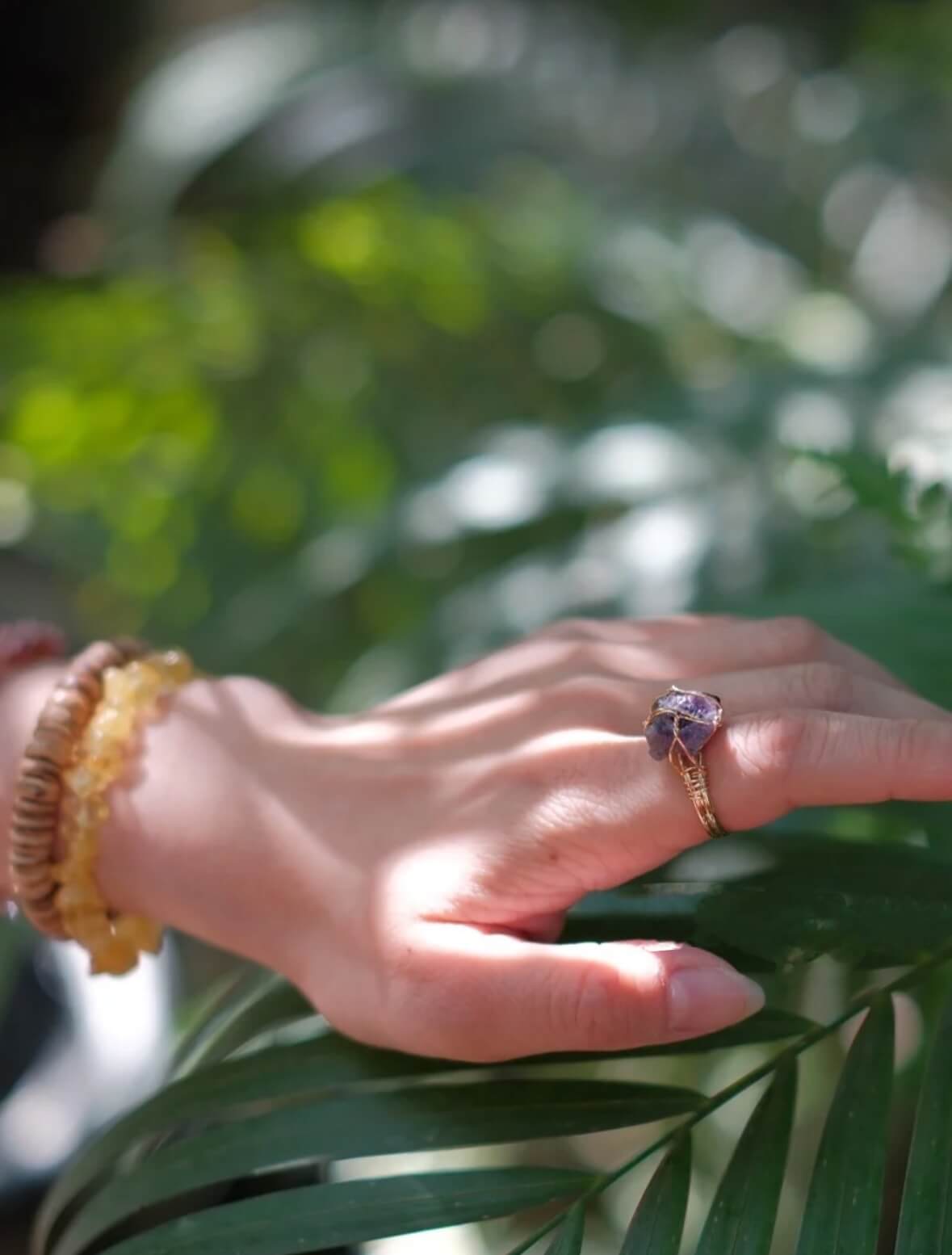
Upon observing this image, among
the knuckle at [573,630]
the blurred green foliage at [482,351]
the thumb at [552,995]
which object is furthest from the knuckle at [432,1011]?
the blurred green foliage at [482,351]

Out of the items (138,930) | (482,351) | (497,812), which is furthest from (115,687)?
(482,351)

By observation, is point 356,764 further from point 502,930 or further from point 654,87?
point 654,87

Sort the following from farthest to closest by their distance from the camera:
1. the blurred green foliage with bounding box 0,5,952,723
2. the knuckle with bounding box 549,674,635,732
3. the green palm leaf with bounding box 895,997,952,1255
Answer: the blurred green foliage with bounding box 0,5,952,723
the knuckle with bounding box 549,674,635,732
the green palm leaf with bounding box 895,997,952,1255

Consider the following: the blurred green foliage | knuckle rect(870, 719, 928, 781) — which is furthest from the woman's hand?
the blurred green foliage

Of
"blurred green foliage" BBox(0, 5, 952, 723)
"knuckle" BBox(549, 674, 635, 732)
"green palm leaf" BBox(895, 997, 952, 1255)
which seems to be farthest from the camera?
"blurred green foliage" BBox(0, 5, 952, 723)

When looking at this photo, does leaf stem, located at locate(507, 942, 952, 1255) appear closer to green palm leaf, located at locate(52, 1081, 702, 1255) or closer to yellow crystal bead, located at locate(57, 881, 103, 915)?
green palm leaf, located at locate(52, 1081, 702, 1255)

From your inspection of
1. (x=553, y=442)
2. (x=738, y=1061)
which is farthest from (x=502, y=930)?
(x=553, y=442)

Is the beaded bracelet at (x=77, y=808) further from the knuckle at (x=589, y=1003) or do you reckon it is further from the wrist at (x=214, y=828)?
the knuckle at (x=589, y=1003)
